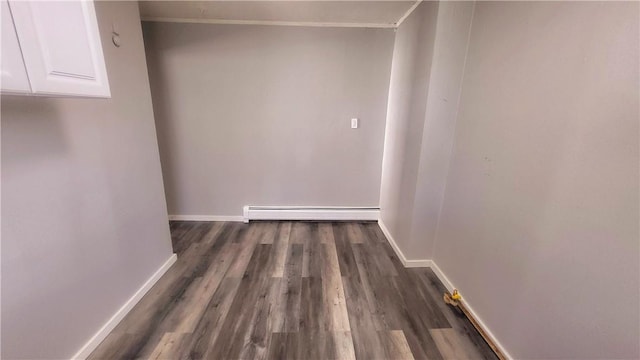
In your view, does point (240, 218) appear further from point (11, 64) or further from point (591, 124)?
point (591, 124)

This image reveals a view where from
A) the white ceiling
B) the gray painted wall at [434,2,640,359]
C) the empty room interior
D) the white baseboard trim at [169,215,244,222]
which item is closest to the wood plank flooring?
the empty room interior

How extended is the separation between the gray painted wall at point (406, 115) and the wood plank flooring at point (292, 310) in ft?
1.50

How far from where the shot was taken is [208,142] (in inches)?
112

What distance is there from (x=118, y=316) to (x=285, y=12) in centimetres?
271

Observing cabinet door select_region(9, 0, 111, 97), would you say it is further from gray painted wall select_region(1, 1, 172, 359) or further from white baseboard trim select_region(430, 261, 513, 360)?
white baseboard trim select_region(430, 261, 513, 360)

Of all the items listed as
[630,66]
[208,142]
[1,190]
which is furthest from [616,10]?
[208,142]

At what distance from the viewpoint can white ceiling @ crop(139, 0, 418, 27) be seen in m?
2.14

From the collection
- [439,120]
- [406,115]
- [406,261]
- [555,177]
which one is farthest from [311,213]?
[555,177]

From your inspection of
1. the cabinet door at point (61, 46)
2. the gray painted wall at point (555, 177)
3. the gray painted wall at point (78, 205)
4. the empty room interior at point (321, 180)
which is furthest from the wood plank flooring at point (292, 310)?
the cabinet door at point (61, 46)

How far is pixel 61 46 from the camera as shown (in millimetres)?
893

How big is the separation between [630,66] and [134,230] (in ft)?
8.55

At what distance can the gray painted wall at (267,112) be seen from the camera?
2.62 metres

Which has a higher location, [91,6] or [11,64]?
[91,6]

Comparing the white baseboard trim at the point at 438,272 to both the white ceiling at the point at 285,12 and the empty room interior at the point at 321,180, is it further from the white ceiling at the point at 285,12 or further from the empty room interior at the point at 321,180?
the white ceiling at the point at 285,12
